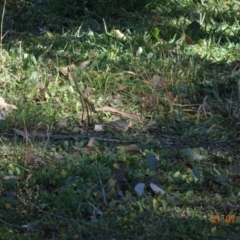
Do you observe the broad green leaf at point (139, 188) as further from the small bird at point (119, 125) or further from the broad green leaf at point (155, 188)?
the small bird at point (119, 125)

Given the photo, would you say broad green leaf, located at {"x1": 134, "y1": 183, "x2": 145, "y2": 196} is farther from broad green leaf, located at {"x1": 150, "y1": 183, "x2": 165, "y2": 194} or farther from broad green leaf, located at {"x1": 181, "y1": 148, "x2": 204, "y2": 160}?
broad green leaf, located at {"x1": 181, "y1": 148, "x2": 204, "y2": 160}

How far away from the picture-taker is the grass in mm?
4285

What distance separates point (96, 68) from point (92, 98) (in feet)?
1.67

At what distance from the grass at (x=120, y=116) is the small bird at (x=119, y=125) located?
37 millimetres

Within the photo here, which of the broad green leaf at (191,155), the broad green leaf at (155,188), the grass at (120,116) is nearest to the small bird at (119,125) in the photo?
the grass at (120,116)

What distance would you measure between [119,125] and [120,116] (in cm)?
18

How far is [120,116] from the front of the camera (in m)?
5.77

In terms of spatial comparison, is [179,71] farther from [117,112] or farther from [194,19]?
[194,19]

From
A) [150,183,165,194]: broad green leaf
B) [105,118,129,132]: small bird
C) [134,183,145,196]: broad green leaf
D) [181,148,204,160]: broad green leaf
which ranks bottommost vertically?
[105,118,129,132]: small bird

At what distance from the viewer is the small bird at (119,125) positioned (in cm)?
557

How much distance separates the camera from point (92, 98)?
5.95m

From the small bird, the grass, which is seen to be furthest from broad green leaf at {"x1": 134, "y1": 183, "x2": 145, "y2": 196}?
the small bird

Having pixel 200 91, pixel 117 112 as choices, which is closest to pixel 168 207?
pixel 117 112

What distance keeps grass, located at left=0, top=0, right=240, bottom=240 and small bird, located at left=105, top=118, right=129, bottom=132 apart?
0.04 meters
